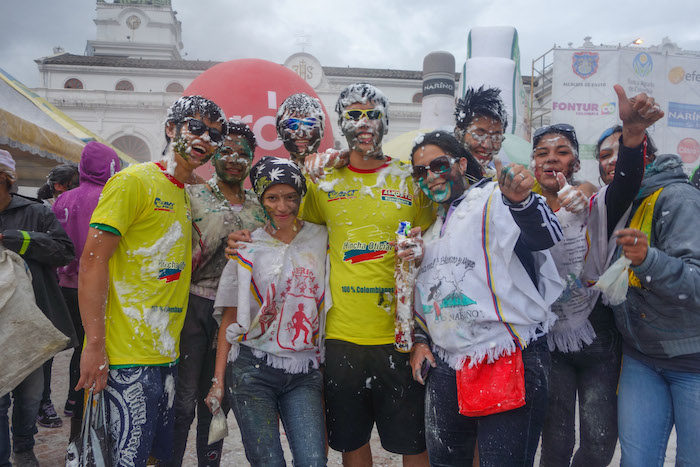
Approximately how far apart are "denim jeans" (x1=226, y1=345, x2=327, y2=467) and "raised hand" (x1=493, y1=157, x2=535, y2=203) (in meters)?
1.33

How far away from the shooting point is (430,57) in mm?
14430

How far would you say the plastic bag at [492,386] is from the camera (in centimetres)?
190

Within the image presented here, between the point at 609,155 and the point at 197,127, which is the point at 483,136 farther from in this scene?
the point at 197,127

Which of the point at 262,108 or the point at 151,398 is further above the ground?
the point at 262,108

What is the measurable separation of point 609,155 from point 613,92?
1552 centimetres

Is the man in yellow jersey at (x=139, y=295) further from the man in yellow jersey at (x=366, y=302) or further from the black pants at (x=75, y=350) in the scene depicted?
the black pants at (x=75, y=350)

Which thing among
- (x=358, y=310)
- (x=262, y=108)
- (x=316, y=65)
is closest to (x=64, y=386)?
(x=262, y=108)

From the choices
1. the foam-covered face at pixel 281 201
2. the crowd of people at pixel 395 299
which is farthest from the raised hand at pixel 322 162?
the foam-covered face at pixel 281 201

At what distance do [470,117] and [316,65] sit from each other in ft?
72.5

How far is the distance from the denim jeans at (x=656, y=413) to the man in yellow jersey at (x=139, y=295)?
88.2 inches

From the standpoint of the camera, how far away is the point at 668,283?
75.4 inches

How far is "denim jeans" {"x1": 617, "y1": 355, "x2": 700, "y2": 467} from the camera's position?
81.0 inches

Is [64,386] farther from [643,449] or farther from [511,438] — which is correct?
[643,449]

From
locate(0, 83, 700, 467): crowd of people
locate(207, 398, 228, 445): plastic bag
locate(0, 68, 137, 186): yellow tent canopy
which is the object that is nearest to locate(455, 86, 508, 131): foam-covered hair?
locate(0, 83, 700, 467): crowd of people
